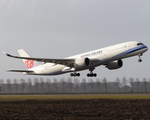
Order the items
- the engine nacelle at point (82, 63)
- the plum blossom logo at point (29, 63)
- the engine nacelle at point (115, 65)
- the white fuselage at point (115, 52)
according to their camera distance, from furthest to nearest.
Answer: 1. the plum blossom logo at point (29, 63)
2. the engine nacelle at point (115, 65)
3. the engine nacelle at point (82, 63)
4. the white fuselage at point (115, 52)

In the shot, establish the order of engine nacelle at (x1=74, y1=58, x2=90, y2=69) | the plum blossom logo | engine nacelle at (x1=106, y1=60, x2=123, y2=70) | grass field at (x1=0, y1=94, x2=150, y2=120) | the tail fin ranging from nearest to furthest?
grass field at (x1=0, y1=94, x2=150, y2=120)
engine nacelle at (x1=74, y1=58, x2=90, y2=69)
engine nacelle at (x1=106, y1=60, x2=123, y2=70)
the tail fin
the plum blossom logo

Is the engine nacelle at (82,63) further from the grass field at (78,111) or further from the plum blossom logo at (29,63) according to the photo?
the plum blossom logo at (29,63)

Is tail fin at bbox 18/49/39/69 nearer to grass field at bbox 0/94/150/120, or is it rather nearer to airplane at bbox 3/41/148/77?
airplane at bbox 3/41/148/77

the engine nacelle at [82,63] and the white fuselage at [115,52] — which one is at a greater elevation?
the white fuselage at [115,52]

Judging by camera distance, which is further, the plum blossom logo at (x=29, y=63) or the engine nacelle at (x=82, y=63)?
the plum blossom logo at (x=29, y=63)

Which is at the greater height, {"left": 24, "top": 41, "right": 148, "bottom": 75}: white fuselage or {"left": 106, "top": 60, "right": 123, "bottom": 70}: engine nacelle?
{"left": 24, "top": 41, "right": 148, "bottom": 75}: white fuselage

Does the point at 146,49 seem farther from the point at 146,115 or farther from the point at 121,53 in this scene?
the point at 146,115

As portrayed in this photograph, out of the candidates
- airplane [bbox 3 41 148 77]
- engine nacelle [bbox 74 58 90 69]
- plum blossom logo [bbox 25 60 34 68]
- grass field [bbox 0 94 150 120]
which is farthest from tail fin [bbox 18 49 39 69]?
grass field [bbox 0 94 150 120]

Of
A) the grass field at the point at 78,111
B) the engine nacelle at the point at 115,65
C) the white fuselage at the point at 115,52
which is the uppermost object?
the white fuselage at the point at 115,52

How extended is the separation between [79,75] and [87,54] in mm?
6253

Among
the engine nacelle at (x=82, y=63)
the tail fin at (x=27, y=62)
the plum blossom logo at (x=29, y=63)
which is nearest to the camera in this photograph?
the engine nacelle at (x=82, y=63)

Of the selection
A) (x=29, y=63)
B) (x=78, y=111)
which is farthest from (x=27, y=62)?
(x=78, y=111)

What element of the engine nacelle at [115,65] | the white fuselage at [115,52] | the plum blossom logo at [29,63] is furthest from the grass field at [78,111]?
the plum blossom logo at [29,63]

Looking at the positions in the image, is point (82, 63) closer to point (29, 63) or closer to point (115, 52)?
point (115, 52)
